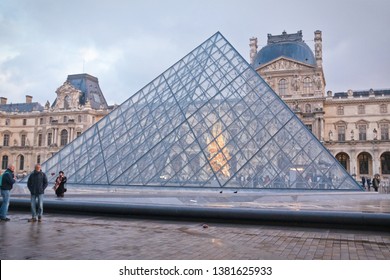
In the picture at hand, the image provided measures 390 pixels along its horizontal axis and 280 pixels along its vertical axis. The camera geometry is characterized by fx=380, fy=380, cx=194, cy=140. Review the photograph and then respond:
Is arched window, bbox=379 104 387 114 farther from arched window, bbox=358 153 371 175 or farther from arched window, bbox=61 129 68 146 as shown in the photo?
arched window, bbox=61 129 68 146

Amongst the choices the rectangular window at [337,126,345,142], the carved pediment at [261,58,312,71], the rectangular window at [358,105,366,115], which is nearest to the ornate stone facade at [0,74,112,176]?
the carved pediment at [261,58,312,71]

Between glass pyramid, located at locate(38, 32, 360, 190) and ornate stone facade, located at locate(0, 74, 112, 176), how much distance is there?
39504mm

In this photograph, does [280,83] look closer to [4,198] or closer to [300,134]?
[300,134]

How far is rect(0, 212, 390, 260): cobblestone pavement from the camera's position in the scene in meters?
4.18

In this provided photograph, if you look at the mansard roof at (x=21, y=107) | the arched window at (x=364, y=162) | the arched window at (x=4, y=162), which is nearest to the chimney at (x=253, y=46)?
the arched window at (x=364, y=162)

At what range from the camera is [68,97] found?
2255 inches

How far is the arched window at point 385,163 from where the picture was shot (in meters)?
42.8

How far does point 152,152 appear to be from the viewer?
1507 cm

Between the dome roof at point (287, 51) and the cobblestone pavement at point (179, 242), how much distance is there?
142ft

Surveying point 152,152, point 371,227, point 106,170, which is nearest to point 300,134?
point 152,152

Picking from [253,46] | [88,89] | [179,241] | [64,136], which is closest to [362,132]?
[253,46]

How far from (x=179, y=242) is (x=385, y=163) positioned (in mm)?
43812

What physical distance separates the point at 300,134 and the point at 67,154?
1011 cm

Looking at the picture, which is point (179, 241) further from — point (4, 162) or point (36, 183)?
point (4, 162)
